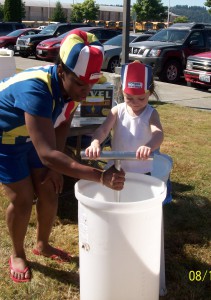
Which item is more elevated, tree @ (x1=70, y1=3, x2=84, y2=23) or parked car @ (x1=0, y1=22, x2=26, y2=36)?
tree @ (x1=70, y1=3, x2=84, y2=23)

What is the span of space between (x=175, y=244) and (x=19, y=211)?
1270 millimetres

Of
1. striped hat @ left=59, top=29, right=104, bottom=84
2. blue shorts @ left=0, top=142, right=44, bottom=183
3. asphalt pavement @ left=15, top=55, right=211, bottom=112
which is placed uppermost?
striped hat @ left=59, top=29, right=104, bottom=84

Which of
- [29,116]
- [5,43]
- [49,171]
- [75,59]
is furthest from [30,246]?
[5,43]

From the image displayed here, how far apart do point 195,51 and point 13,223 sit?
37.6 feet

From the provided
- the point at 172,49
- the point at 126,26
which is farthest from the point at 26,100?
the point at 172,49

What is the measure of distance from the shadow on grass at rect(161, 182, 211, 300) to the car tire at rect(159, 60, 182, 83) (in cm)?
878

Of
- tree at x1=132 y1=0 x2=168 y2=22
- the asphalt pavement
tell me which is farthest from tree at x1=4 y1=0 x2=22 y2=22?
the asphalt pavement

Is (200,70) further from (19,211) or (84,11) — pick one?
(84,11)

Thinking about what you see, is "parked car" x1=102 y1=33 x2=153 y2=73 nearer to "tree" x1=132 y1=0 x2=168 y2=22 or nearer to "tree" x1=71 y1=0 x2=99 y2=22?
"tree" x1=132 y1=0 x2=168 y2=22

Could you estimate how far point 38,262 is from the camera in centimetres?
295

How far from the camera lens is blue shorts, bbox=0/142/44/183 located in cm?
246

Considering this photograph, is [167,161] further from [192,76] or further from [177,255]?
[192,76]

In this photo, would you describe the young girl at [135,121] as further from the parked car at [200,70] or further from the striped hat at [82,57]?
the parked car at [200,70]

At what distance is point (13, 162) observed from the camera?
2488 mm
